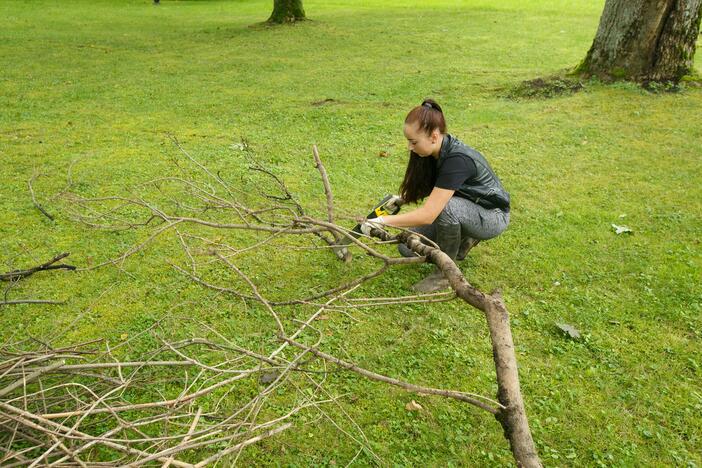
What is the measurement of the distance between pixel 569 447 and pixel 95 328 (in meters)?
2.43

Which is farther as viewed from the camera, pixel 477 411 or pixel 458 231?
pixel 458 231

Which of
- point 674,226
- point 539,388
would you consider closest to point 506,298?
point 539,388

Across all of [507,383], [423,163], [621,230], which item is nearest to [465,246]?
[423,163]

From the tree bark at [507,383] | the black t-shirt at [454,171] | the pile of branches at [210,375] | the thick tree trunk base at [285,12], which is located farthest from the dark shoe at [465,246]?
the thick tree trunk base at [285,12]

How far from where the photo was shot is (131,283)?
11.0ft

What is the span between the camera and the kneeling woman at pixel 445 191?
116 inches

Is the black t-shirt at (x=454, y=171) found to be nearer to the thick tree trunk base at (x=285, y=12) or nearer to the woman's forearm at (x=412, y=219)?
the woman's forearm at (x=412, y=219)

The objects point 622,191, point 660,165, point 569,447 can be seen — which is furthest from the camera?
point 660,165

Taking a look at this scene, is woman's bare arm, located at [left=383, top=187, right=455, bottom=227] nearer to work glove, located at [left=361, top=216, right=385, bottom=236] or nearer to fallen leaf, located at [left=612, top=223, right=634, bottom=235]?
work glove, located at [left=361, top=216, right=385, bottom=236]

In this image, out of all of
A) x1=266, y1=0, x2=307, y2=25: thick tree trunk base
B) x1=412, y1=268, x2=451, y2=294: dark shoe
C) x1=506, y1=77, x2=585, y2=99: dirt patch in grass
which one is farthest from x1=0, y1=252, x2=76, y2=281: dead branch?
x1=266, y1=0, x2=307, y2=25: thick tree trunk base

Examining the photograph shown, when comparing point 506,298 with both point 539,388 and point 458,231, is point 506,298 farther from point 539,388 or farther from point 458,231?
point 539,388

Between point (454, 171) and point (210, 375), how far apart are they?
1659 mm

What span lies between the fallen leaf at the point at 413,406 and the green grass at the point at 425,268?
0.03 m

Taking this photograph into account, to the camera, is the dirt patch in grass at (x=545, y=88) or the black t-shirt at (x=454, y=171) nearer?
the black t-shirt at (x=454, y=171)
